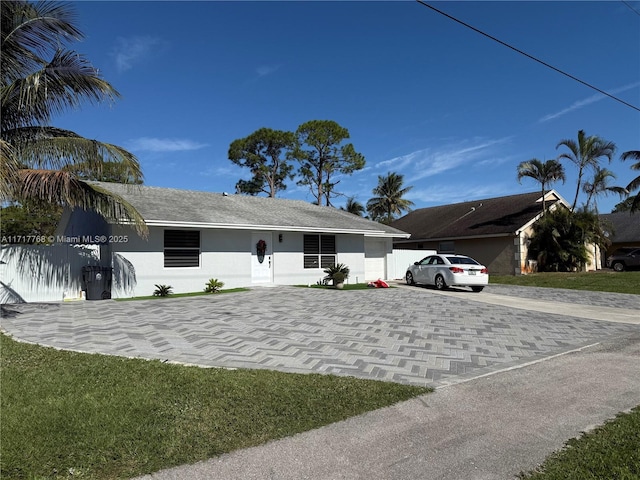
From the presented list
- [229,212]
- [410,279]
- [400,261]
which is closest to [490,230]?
[400,261]

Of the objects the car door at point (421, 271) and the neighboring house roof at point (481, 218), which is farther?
the neighboring house roof at point (481, 218)

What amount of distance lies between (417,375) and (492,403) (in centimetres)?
116

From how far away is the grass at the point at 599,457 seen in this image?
309 cm

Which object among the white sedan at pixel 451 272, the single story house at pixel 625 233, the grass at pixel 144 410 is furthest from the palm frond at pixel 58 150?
the single story house at pixel 625 233

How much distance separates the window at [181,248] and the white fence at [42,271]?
231cm

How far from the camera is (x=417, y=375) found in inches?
221

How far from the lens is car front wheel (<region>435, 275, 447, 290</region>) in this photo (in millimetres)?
17578

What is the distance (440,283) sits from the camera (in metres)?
17.8

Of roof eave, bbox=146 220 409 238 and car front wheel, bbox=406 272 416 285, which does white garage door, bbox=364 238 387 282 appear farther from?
car front wheel, bbox=406 272 416 285

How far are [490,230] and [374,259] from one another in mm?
9370

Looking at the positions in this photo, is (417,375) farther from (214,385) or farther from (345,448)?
(214,385)

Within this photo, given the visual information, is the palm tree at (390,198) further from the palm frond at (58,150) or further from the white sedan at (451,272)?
the palm frond at (58,150)

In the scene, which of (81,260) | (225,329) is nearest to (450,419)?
(225,329)

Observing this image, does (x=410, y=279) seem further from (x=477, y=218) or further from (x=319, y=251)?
(x=477, y=218)
